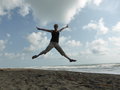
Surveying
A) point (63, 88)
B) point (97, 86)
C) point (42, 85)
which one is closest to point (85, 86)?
point (97, 86)

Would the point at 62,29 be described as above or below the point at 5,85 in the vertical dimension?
above

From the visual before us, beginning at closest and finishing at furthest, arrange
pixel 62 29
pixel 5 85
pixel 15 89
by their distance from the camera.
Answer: pixel 15 89, pixel 5 85, pixel 62 29

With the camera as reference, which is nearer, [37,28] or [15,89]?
[15,89]

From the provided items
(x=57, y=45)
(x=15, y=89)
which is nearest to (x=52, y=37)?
(x=57, y=45)

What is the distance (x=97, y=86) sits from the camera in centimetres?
1040

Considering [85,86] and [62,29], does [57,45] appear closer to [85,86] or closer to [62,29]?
[62,29]

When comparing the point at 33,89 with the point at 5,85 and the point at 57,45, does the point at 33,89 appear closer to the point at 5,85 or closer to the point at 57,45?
the point at 5,85

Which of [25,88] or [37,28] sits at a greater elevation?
[37,28]

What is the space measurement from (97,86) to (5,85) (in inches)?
189

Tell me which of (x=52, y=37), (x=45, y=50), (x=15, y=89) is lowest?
(x=15, y=89)

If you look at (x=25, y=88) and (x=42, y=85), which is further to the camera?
(x=42, y=85)

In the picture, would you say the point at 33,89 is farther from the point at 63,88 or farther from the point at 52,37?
the point at 52,37

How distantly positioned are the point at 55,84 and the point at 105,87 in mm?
2643

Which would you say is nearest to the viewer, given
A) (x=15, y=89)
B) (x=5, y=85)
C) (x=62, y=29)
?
(x=15, y=89)
